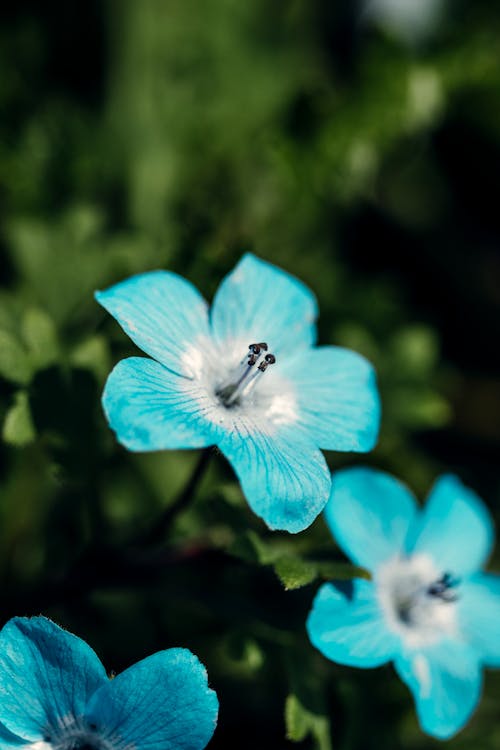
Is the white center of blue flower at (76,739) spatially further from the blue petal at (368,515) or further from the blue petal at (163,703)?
the blue petal at (368,515)

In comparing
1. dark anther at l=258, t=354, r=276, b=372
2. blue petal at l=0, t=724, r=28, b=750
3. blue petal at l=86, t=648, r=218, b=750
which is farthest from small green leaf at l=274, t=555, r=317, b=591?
blue petal at l=0, t=724, r=28, b=750

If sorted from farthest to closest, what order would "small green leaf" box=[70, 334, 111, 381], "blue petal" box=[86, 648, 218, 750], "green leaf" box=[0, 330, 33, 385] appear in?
"small green leaf" box=[70, 334, 111, 381] → "green leaf" box=[0, 330, 33, 385] → "blue petal" box=[86, 648, 218, 750]

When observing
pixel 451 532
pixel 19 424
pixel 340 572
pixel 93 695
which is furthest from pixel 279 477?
pixel 451 532

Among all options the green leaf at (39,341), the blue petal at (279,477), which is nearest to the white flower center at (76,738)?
the blue petal at (279,477)

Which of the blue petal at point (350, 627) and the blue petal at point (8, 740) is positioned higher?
the blue petal at point (350, 627)

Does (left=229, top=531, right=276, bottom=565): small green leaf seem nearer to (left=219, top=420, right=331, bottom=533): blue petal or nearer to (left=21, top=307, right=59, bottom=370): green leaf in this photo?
(left=219, top=420, right=331, bottom=533): blue petal

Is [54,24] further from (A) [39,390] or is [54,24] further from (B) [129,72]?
(A) [39,390]
